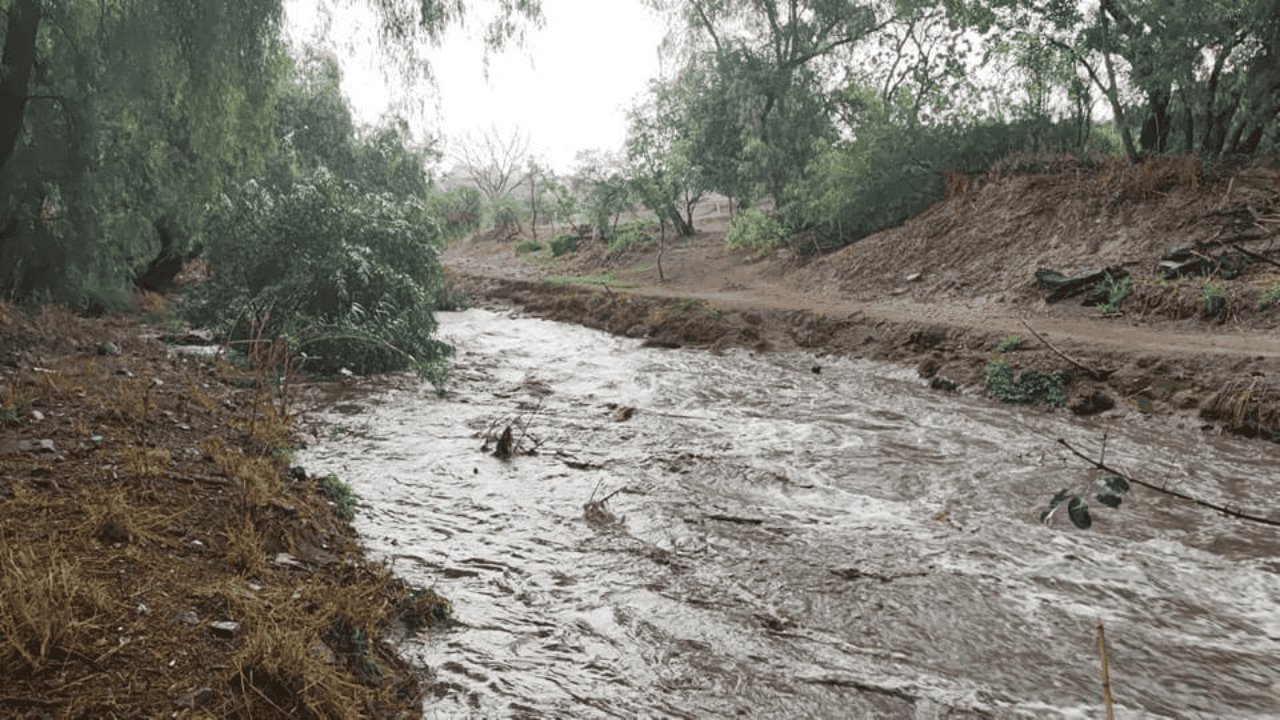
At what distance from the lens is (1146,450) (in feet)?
22.3

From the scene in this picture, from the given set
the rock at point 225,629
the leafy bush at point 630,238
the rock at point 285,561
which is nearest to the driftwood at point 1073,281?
the rock at point 285,561

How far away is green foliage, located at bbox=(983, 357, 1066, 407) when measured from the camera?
839cm

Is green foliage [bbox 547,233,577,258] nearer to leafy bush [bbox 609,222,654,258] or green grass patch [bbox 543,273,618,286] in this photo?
leafy bush [bbox 609,222,654,258]

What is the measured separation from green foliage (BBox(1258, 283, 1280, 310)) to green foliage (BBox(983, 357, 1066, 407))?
2685 mm

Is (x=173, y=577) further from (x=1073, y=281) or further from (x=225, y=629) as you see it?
(x=1073, y=281)

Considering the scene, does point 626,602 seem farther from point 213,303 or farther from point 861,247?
point 861,247

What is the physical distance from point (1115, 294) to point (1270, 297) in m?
1.88

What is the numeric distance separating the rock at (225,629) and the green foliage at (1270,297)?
11.0 m

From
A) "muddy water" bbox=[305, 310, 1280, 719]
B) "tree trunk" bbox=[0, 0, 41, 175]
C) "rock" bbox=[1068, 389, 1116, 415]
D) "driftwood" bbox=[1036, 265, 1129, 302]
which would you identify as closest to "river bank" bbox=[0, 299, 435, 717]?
"muddy water" bbox=[305, 310, 1280, 719]

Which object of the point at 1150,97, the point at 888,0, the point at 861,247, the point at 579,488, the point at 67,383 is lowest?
the point at 579,488

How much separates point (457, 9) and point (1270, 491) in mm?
9317

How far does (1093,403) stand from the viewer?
7.96 metres

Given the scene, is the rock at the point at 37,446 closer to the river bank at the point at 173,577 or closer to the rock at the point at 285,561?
the river bank at the point at 173,577

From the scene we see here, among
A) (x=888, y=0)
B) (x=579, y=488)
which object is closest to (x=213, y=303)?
(x=579, y=488)
